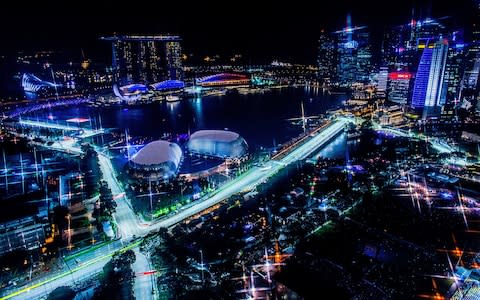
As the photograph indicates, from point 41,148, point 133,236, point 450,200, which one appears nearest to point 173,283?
point 133,236

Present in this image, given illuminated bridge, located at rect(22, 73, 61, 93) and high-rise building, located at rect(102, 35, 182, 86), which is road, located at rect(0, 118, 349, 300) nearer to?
illuminated bridge, located at rect(22, 73, 61, 93)

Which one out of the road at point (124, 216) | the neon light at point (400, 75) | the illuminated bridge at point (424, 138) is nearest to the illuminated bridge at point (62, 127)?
the road at point (124, 216)

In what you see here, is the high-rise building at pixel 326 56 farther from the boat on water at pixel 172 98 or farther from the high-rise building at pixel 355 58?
the boat on water at pixel 172 98

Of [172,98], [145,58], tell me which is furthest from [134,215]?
[145,58]

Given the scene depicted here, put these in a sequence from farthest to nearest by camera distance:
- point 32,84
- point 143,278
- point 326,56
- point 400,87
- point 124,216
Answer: point 326,56 → point 32,84 → point 400,87 → point 124,216 → point 143,278

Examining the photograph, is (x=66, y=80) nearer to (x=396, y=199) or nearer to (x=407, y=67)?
(x=407, y=67)

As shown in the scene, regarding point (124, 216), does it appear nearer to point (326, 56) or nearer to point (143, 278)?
point (143, 278)

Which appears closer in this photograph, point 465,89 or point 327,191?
point 327,191
